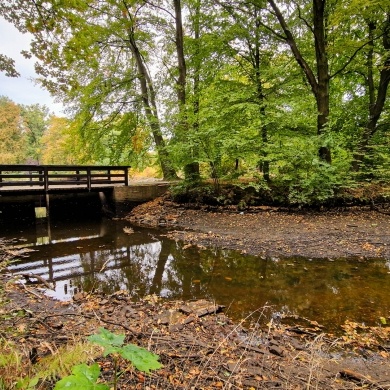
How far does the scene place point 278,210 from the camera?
29.2ft

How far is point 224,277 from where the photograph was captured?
4684mm

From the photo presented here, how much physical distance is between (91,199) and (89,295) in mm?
8624

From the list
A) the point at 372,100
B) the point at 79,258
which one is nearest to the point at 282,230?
the point at 79,258

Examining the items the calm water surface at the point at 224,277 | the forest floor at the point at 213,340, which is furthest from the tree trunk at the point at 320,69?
the calm water surface at the point at 224,277

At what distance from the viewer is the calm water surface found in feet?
11.9

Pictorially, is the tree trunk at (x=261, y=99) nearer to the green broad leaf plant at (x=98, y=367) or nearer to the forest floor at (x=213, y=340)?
the forest floor at (x=213, y=340)

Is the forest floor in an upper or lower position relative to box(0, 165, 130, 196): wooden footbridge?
lower

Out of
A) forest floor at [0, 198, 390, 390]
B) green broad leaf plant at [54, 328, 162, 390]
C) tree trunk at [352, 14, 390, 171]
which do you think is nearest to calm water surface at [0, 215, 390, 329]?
forest floor at [0, 198, 390, 390]

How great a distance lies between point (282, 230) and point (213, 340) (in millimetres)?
5061

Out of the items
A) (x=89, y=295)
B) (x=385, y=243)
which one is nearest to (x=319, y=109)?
(x=385, y=243)

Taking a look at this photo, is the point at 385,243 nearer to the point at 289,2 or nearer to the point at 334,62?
the point at 334,62

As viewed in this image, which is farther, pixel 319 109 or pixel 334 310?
pixel 319 109

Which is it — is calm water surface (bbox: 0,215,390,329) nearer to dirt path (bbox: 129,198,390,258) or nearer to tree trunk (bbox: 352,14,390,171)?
dirt path (bbox: 129,198,390,258)

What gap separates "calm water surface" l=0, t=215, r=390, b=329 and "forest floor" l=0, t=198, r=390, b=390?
0.92ft
